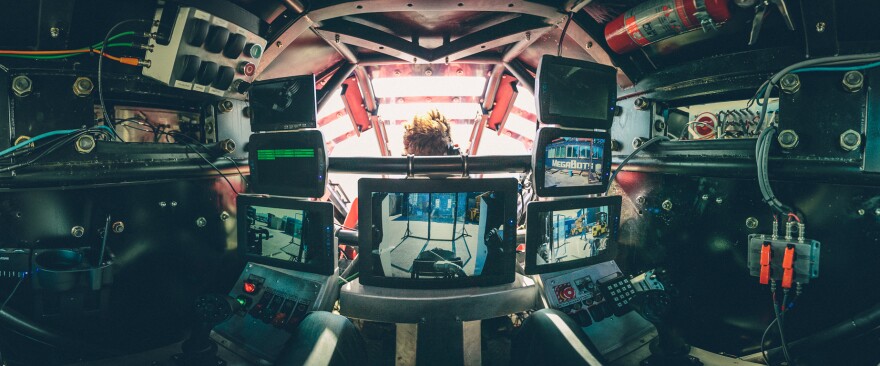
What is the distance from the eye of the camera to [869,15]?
1.62 meters

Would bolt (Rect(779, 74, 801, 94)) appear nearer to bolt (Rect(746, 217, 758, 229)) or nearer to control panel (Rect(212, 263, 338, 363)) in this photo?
bolt (Rect(746, 217, 758, 229))

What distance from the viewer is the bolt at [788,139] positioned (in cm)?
178

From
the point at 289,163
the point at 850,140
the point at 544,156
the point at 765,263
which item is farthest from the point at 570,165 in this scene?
the point at 289,163

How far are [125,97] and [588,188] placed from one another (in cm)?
279

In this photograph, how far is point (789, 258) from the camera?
1753 millimetres

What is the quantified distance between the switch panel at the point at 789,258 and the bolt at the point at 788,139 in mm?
462

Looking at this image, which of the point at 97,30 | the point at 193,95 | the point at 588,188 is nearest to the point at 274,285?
A: the point at 193,95

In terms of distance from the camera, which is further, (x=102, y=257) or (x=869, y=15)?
(x=102, y=257)

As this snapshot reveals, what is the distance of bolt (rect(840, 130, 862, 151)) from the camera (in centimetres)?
164

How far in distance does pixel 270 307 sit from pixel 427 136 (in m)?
1.42

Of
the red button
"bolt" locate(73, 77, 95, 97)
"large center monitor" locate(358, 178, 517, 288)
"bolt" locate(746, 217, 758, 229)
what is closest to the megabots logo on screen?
"large center monitor" locate(358, 178, 517, 288)

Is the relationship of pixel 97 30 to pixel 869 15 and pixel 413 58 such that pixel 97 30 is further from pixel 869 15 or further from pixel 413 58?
pixel 869 15

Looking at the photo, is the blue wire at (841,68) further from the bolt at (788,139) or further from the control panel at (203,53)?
the control panel at (203,53)

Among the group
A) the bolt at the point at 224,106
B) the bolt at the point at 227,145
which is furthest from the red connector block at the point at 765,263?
the bolt at the point at 224,106
